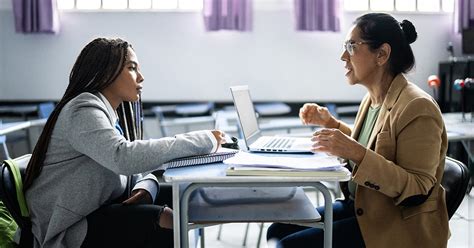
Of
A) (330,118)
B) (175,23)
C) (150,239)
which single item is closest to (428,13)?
(175,23)

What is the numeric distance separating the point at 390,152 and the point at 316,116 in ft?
2.11

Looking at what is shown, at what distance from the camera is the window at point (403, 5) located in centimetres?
530

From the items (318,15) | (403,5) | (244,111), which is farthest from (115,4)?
(244,111)

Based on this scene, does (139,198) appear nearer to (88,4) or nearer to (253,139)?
(253,139)

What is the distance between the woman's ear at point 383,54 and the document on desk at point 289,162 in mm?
345

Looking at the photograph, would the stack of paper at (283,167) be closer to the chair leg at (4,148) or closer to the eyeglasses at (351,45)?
the eyeglasses at (351,45)

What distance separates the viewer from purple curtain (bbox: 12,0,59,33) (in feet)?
16.6

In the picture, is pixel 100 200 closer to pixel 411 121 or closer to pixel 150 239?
pixel 150 239

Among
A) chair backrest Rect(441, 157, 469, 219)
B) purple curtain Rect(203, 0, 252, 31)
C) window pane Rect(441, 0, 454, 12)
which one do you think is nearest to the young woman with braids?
chair backrest Rect(441, 157, 469, 219)

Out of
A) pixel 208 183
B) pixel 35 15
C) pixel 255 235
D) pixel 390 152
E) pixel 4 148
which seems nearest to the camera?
pixel 208 183

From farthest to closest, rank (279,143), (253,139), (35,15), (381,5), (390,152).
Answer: (381,5)
(35,15)
(253,139)
(279,143)
(390,152)

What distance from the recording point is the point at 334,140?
58.4 inches

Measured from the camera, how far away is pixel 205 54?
17.2 feet

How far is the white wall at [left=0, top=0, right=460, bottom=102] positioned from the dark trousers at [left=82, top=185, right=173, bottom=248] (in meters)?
3.73
